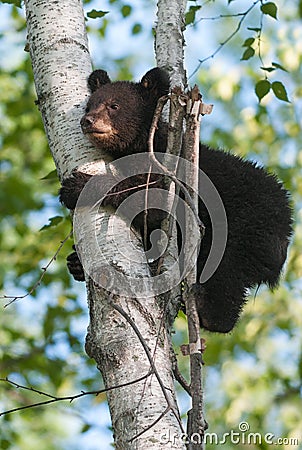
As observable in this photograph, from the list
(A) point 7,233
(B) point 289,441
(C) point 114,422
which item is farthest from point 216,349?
(C) point 114,422

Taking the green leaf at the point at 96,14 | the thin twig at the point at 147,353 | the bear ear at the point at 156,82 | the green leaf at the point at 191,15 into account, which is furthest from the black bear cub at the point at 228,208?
the thin twig at the point at 147,353

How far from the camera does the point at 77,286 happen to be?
965 cm

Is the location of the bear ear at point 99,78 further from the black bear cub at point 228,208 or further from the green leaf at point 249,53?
the green leaf at point 249,53

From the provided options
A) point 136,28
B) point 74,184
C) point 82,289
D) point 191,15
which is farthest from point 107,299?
point 82,289

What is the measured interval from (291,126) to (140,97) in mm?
7792

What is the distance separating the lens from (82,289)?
9961mm

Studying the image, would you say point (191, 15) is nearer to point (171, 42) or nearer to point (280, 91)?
point (280, 91)

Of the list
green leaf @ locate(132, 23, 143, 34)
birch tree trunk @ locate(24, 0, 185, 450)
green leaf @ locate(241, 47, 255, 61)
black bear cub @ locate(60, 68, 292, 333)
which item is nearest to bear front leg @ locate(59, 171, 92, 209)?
birch tree trunk @ locate(24, 0, 185, 450)

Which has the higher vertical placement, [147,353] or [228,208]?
[228,208]

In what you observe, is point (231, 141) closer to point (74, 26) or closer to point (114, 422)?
point (74, 26)

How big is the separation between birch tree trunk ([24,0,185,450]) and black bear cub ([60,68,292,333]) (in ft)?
1.73

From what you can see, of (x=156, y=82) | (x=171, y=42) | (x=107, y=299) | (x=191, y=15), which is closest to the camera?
(x=107, y=299)

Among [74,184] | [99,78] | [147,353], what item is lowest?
[147,353]

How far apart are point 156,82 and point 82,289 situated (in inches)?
236
